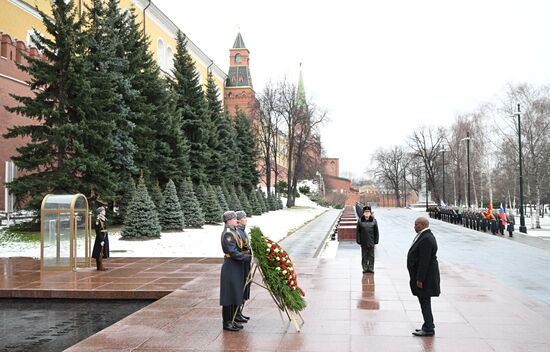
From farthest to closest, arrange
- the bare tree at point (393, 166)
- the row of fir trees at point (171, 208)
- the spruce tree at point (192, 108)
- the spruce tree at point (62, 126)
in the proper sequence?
1. the bare tree at point (393, 166)
2. the spruce tree at point (192, 108)
3. the row of fir trees at point (171, 208)
4. the spruce tree at point (62, 126)

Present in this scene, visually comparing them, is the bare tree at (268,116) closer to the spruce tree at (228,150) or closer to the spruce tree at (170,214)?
the spruce tree at (228,150)

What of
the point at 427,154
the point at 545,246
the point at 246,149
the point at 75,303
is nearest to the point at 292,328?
the point at 75,303

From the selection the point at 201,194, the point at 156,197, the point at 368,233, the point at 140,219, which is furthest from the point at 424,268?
the point at 201,194

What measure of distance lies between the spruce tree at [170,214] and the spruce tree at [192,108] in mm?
7560

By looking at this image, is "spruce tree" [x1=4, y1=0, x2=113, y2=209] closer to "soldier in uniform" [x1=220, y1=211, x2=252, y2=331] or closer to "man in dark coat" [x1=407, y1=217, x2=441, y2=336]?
"soldier in uniform" [x1=220, y1=211, x2=252, y2=331]

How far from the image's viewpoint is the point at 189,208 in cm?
2922

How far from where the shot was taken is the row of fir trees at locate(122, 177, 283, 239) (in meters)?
22.6

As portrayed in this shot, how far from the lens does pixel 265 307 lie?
920 centimetres

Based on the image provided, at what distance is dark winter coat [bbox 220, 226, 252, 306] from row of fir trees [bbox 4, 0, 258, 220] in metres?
15.9

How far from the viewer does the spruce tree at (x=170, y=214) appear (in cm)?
2631

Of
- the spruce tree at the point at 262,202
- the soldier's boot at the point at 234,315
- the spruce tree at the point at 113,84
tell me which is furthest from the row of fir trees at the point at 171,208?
the soldier's boot at the point at 234,315

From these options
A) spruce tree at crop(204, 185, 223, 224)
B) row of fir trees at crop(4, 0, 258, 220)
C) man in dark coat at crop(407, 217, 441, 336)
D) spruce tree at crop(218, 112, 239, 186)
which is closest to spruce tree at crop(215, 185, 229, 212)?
row of fir trees at crop(4, 0, 258, 220)

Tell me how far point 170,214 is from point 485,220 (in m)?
19.9

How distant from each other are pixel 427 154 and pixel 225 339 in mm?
83337
